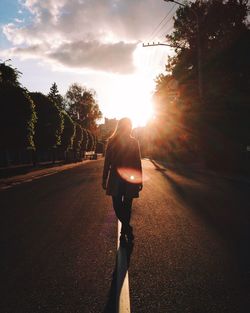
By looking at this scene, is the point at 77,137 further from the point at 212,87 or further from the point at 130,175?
the point at 130,175

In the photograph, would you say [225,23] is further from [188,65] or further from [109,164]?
[109,164]

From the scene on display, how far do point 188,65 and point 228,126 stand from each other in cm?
1653

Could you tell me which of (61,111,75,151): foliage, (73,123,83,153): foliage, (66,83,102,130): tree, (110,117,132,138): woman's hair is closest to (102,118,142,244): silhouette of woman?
(110,117,132,138): woman's hair

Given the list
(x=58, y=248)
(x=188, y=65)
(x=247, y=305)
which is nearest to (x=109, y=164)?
(x=58, y=248)

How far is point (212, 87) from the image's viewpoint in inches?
1351

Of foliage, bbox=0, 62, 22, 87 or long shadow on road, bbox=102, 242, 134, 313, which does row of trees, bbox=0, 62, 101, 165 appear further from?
long shadow on road, bbox=102, 242, 134, 313

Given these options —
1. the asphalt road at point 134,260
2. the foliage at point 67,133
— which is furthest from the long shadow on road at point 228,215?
the foliage at point 67,133

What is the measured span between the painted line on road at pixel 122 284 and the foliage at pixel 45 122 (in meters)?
25.5

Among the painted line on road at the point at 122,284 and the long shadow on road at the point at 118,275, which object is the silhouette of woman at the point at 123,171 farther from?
the painted line on road at the point at 122,284

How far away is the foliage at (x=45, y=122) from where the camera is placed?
3019cm

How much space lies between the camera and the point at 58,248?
18.9 feet

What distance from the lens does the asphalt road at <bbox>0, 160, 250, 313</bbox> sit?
3.73 metres

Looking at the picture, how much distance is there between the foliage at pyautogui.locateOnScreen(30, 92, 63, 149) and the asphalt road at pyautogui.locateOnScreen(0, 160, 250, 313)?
69.0 feet

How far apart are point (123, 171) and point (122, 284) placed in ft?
7.40
